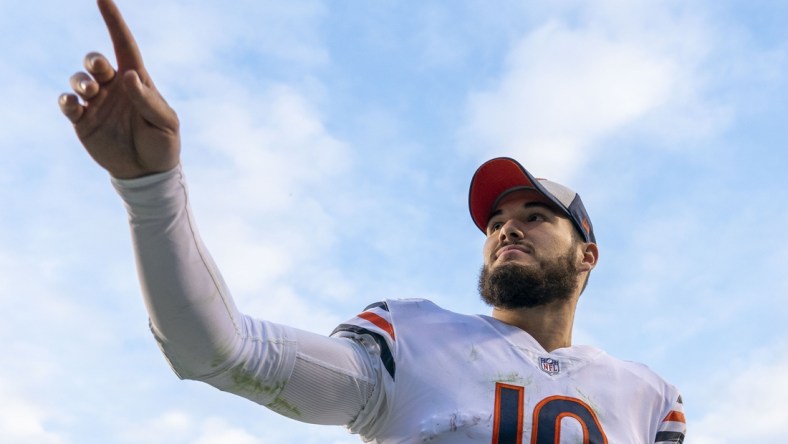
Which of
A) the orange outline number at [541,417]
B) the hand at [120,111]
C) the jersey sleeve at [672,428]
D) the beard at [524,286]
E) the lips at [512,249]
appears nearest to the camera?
the hand at [120,111]

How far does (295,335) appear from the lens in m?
3.38

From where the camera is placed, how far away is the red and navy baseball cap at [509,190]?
182 inches

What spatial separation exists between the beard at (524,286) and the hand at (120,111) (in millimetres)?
1976

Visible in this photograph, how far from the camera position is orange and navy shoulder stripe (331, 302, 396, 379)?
146 inches

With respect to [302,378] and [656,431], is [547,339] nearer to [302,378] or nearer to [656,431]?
[656,431]

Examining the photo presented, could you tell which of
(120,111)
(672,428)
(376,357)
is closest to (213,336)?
(120,111)

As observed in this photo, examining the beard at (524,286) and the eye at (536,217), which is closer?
the beard at (524,286)

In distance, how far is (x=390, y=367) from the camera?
145 inches

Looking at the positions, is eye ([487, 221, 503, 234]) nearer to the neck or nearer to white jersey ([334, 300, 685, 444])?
the neck

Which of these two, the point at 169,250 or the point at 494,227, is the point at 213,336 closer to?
the point at 169,250

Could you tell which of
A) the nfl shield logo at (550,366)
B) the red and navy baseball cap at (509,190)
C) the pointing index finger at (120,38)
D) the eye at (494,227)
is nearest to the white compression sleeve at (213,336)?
the pointing index finger at (120,38)

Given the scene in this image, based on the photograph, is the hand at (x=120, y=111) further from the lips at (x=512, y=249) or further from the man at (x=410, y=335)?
the lips at (x=512, y=249)

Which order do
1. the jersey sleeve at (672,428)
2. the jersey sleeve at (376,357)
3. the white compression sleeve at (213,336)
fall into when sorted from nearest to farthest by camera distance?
the white compression sleeve at (213,336)
the jersey sleeve at (376,357)
the jersey sleeve at (672,428)

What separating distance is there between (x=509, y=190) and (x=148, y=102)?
8.03 ft
